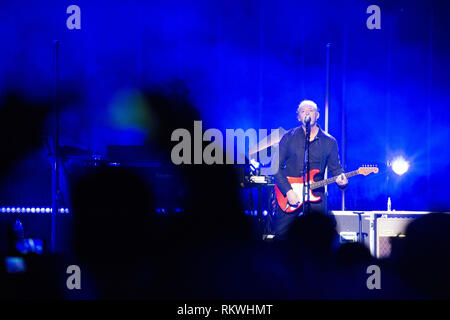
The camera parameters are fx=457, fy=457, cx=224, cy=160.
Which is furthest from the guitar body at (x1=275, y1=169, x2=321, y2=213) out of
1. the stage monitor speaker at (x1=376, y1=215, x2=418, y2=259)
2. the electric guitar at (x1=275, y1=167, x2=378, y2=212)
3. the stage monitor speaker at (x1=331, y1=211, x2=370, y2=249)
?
the stage monitor speaker at (x1=376, y1=215, x2=418, y2=259)

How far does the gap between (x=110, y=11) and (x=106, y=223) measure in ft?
11.5

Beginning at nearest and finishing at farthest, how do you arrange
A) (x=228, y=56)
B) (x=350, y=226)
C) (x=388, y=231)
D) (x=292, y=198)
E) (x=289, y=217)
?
(x=292, y=198), (x=289, y=217), (x=388, y=231), (x=350, y=226), (x=228, y=56)

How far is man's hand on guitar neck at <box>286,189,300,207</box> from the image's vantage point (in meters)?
4.36

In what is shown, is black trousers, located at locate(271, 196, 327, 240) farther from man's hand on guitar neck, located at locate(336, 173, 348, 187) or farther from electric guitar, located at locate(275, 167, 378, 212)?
man's hand on guitar neck, located at locate(336, 173, 348, 187)

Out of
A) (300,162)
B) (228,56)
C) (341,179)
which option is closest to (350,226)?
(341,179)

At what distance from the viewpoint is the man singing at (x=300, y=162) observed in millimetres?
4461

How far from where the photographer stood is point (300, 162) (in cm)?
454

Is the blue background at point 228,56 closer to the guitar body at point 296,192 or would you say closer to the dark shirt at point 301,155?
the dark shirt at point 301,155

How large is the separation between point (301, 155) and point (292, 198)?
1.49 feet

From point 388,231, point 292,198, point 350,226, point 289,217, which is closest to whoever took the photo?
point 292,198

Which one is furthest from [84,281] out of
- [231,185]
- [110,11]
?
[110,11]

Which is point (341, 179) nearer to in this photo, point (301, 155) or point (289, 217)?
point (301, 155)

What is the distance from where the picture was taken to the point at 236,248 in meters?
4.63

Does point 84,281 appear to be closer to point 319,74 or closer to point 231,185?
point 231,185
